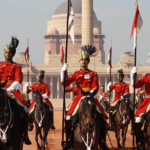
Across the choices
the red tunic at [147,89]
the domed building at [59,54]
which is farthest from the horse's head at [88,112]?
the domed building at [59,54]

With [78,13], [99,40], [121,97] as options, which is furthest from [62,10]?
[121,97]

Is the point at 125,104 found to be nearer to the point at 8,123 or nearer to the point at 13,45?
the point at 13,45

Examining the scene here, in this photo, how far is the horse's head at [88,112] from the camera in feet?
32.5

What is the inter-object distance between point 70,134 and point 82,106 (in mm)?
1182

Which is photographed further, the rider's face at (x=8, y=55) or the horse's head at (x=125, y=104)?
the horse's head at (x=125, y=104)

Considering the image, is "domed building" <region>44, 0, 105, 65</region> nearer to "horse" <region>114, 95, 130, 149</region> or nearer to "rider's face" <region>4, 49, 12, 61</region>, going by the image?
"horse" <region>114, 95, 130, 149</region>

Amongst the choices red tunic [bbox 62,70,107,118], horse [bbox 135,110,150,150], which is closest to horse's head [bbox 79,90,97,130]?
red tunic [bbox 62,70,107,118]

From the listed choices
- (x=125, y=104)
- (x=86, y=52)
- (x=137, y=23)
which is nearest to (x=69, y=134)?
(x=86, y=52)

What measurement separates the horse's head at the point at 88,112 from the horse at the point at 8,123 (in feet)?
4.48

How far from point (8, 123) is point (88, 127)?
1.60 metres

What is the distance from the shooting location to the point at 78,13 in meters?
161

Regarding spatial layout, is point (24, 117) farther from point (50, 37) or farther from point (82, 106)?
point (50, 37)

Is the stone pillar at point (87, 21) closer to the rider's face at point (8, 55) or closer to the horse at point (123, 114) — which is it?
the horse at point (123, 114)

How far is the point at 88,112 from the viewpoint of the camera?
9.91 m
